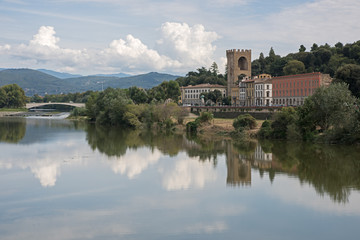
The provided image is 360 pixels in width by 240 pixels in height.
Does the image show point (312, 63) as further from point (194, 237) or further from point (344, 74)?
point (194, 237)

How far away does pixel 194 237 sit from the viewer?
45.5 feet

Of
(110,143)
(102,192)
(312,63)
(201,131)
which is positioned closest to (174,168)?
(102,192)

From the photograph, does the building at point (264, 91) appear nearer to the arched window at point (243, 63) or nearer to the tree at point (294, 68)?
the tree at point (294, 68)

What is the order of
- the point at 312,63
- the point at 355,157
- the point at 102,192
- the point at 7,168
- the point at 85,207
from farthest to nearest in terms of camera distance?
the point at 312,63
the point at 355,157
the point at 7,168
the point at 102,192
the point at 85,207

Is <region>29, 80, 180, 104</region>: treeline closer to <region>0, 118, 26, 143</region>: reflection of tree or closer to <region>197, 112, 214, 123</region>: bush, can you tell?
<region>0, 118, 26, 143</region>: reflection of tree

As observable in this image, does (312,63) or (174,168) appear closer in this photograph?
(174,168)

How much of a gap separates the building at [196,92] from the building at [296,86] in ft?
75.9

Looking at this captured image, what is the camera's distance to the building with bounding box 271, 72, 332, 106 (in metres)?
64.4

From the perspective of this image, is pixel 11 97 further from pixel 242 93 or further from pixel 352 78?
pixel 352 78

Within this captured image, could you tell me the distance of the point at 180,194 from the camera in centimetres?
1928

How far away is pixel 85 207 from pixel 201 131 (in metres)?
34.4

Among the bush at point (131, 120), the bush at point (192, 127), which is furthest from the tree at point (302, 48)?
the bush at point (192, 127)

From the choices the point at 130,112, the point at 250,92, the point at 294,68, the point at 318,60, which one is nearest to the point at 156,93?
the point at 250,92

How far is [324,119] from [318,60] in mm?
53685
